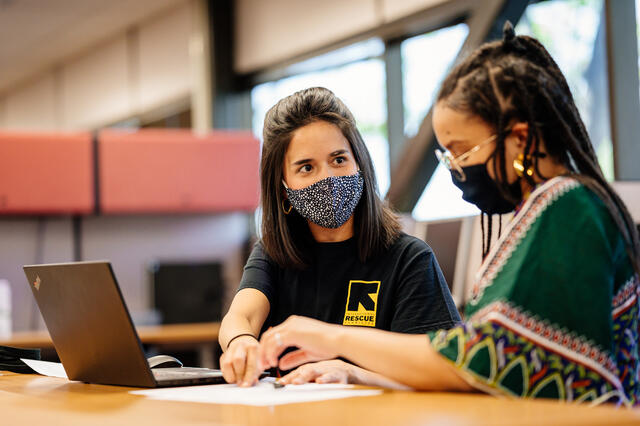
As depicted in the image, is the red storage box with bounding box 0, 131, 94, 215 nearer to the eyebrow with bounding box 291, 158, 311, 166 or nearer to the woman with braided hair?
the eyebrow with bounding box 291, 158, 311, 166

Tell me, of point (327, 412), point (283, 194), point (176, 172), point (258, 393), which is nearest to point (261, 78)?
point (176, 172)

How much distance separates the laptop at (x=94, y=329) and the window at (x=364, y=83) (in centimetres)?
322

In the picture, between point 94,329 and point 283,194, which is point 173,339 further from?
point 94,329

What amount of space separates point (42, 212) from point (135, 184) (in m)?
0.47

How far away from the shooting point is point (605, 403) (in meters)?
0.98

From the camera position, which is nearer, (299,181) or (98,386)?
(98,386)

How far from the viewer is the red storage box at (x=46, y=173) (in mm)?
3836

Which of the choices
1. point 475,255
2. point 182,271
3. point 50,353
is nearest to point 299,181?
point 475,255

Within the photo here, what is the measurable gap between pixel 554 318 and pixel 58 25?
6.56 metres

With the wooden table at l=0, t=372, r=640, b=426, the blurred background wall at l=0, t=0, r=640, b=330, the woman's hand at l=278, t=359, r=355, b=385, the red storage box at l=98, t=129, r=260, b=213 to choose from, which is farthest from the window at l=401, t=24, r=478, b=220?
the wooden table at l=0, t=372, r=640, b=426

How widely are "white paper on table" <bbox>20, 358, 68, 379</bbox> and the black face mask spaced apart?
33.9 inches

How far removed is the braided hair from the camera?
110 cm

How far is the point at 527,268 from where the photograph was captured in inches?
38.7

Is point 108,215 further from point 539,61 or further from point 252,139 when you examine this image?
point 539,61
